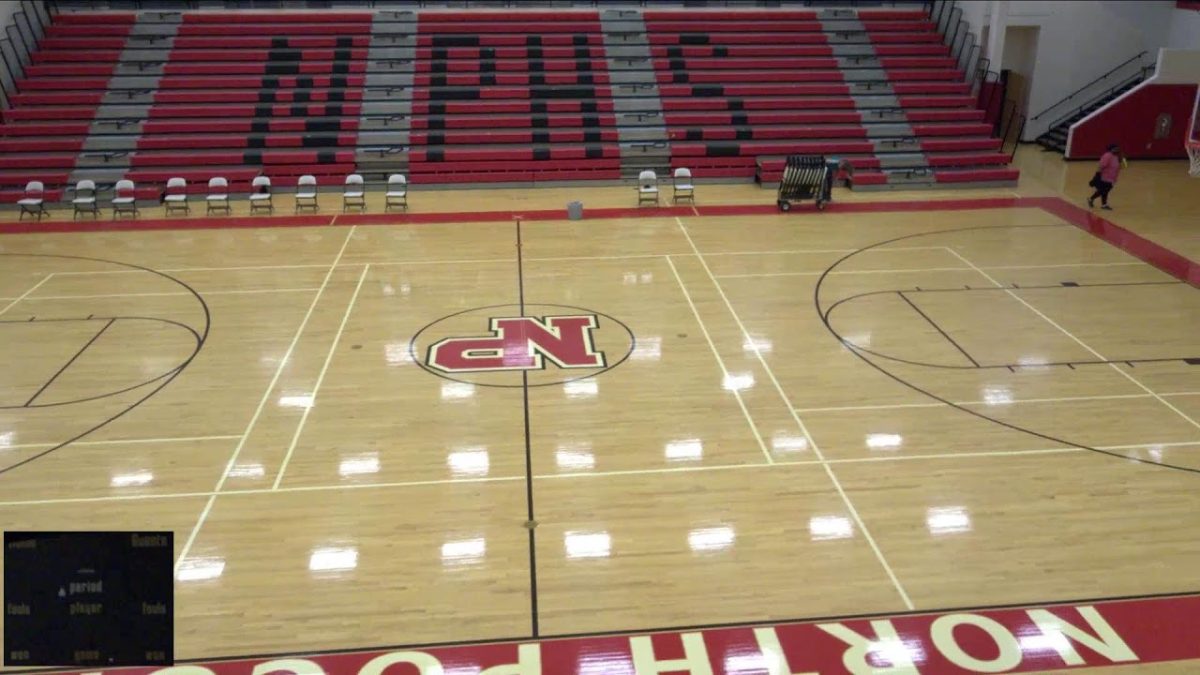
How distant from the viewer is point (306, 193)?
62.6ft

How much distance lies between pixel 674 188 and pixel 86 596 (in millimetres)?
15924

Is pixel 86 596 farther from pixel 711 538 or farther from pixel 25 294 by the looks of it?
pixel 25 294

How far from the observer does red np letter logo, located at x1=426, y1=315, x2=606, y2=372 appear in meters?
11.0

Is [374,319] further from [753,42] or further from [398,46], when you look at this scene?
[753,42]

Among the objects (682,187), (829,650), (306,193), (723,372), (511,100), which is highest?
(511,100)

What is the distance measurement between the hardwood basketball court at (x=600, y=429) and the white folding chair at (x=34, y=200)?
8.94 ft

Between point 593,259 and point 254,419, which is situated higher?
point 593,259

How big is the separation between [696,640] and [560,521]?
1794 mm

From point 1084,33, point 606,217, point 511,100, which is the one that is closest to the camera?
point 606,217

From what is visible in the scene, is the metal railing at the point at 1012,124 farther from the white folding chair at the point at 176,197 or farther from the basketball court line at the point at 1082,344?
the white folding chair at the point at 176,197

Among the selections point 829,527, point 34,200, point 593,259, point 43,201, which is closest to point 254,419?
point 829,527

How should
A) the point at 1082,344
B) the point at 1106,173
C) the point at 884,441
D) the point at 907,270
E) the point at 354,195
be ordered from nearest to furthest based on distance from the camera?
1. the point at 884,441
2. the point at 1082,344
3. the point at 907,270
4. the point at 1106,173
5. the point at 354,195

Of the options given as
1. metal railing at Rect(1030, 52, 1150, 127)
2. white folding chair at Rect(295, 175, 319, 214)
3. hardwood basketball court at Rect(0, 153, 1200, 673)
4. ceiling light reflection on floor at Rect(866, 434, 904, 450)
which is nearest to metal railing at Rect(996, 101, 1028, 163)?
metal railing at Rect(1030, 52, 1150, 127)

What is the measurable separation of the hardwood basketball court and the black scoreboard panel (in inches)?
118
